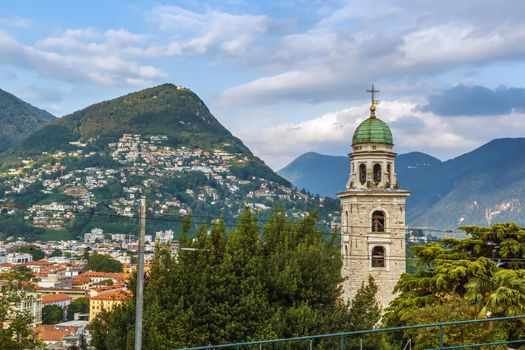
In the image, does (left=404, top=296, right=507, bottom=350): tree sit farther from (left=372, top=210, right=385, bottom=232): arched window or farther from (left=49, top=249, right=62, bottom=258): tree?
(left=49, top=249, right=62, bottom=258): tree

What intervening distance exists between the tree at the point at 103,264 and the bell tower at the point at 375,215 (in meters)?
105

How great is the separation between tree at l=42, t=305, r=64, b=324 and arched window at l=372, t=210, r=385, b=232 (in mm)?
70974

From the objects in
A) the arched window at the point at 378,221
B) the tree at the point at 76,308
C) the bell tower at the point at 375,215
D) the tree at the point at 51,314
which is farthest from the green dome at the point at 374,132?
the tree at the point at 76,308

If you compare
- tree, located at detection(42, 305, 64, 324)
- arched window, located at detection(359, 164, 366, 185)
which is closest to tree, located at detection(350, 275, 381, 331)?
arched window, located at detection(359, 164, 366, 185)

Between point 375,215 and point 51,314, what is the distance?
71.1m

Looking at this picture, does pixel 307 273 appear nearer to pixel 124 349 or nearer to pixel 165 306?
pixel 165 306

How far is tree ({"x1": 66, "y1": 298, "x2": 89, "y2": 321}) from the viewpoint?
327 feet

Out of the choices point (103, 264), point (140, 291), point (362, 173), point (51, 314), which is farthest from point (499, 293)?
point (103, 264)

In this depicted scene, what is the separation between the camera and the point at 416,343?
68.5 feet

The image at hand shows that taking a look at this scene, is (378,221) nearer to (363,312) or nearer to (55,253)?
(363,312)

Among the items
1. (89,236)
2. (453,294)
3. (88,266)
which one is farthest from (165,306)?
(89,236)

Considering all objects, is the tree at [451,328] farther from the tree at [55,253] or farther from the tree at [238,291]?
the tree at [55,253]

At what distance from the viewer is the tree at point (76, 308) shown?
327 ft

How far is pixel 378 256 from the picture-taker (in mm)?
28094
